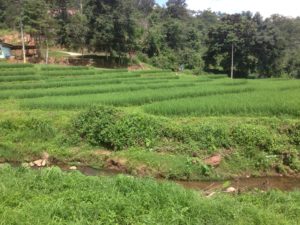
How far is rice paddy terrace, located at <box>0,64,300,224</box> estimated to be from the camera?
26.4 ft

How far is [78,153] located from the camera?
54.9 feet

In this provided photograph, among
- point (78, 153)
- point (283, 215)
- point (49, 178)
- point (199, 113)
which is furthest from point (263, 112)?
point (49, 178)

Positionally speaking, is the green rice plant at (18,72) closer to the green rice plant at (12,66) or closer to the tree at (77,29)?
the green rice plant at (12,66)

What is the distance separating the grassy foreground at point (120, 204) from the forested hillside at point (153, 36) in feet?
129

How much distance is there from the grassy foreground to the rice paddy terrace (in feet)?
0.08

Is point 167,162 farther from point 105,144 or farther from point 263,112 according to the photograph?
point 263,112

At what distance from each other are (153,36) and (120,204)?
53.9 meters

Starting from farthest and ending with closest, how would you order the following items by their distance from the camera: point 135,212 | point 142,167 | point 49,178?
point 142,167 → point 49,178 → point 135,212

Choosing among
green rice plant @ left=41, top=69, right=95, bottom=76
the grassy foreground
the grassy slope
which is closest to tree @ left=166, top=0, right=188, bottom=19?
green rice plant @ left=41, top=69, right=95, bottom=76

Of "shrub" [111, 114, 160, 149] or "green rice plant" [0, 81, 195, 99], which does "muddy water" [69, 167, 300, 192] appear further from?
"green rice plant" [0, 81, 195, 99]

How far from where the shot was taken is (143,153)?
15820 millimetres

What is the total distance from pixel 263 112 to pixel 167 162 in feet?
25.3

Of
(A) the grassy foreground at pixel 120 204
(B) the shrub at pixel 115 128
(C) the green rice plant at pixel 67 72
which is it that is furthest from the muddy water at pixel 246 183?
(C) the green rice plant at pixel 67 72

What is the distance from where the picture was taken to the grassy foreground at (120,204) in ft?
24.9
